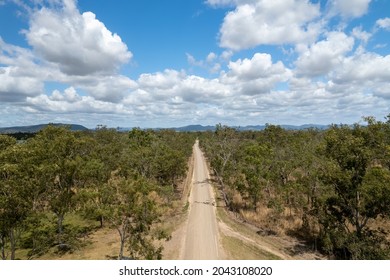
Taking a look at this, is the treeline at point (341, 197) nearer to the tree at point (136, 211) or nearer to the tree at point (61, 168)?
the tree at point (136, 211)

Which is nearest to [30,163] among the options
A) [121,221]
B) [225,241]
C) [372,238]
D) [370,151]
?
[121,221]

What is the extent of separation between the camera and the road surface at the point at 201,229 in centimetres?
2926

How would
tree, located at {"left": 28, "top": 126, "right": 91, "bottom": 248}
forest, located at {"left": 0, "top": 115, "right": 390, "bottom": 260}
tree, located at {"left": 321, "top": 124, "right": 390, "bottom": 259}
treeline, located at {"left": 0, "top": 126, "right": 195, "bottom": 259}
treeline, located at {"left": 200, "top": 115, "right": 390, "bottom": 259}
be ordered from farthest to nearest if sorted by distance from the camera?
tree, located at {"left": 28, "top": 126, "right": 91, "bottom": 248}, treeline, located at {"left": 200, "top": 115, "right": 390, "bottom": 259}, tree, located at {"left": 321, "top": 124, "right": 390, "bottom": 259}, forest, located at {"left": 0, "top": 115, "right": 390, "bottom": 260}, treeline, located at {"left": 0, "top": 126, "right": 195, "bottom": 259}

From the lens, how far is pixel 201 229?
3581 centimetres

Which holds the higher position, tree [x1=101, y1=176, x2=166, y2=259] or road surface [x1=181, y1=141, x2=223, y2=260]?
tree [x1=101, y1=176, x2=166, y2=259]

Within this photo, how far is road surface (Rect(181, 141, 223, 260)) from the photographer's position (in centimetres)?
2926

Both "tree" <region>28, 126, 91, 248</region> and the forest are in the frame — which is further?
"tree" <region>28, 126, 91, 248</region>

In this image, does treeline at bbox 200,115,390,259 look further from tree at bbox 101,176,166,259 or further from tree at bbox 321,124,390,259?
tree at bbox 101,176,166,259

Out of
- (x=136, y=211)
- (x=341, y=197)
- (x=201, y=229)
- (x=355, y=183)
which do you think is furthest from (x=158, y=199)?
(x=355, y=183)

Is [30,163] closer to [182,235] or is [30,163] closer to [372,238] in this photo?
[182,235]

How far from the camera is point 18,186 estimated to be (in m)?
18.7

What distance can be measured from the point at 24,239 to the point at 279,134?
6324 centimetres

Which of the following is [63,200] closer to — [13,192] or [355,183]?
[13,192]

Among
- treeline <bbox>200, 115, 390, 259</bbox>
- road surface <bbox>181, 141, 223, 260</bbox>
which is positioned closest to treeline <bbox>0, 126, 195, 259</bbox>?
road surface <bbox>181, 141, 223, 260</bbox>
